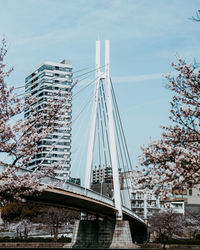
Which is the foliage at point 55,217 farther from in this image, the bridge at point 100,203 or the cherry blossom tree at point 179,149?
the cherry blossom tree at point 179,149

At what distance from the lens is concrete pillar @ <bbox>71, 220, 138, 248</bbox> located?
39081 millimetres

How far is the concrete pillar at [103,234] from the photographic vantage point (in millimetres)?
39081

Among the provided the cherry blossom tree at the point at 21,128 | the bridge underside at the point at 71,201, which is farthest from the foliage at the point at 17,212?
the cherry blossom tree at the point at 21,128

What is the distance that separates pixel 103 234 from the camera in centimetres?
4034

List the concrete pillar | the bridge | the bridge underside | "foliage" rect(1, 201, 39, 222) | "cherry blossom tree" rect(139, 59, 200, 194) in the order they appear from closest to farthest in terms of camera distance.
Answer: "cherry blossom tree" rect(139, 59, 200, 194) → the bridge underside → the bridge → the concrete pillar → "foliage" rect(1, 201, 39, 222)

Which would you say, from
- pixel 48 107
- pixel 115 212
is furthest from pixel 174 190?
pixel 115 212

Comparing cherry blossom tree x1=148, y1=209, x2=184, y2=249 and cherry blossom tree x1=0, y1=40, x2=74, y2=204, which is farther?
cherry blossom tree x1=148, y1=209, x2=184, y2=249

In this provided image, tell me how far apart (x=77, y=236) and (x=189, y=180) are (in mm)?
31454

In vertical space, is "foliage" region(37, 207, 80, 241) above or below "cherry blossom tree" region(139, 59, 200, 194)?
below

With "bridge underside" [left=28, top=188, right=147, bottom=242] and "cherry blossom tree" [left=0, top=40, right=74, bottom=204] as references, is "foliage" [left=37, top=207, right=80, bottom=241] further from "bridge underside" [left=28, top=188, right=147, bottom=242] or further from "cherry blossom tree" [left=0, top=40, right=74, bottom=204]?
"cherry blossom tree" [left=0, top=40, right=74, bottom=204]

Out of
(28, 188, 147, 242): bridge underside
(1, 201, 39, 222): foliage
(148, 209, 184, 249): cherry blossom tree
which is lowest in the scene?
(148, 209, 184, 249): cherry blossom tree

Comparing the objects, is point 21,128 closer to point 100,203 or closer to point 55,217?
point 100,203

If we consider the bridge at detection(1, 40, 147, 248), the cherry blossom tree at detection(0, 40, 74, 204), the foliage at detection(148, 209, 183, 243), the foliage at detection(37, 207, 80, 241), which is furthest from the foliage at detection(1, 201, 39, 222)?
the cherry blossom tree at detection(0, 40, 74, 204)

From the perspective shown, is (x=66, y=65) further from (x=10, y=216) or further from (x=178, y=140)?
(x=178, y=140)
